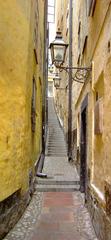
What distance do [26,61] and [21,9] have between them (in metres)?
0.87

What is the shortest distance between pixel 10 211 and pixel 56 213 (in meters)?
1.29

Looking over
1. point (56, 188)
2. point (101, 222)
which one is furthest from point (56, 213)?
point (56, 188)

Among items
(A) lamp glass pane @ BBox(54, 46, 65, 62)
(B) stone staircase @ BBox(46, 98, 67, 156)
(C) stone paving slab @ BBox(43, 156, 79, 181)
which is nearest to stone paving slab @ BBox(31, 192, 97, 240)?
(C) stone paving slab @ BBox(43, 156, 79, 181)

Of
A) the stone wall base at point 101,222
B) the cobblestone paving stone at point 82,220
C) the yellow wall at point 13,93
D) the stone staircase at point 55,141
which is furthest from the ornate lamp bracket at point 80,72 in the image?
the stone staircase at point 55,141

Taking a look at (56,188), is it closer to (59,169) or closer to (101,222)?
(59,169)

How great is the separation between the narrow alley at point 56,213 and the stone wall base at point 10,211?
0.31 ft

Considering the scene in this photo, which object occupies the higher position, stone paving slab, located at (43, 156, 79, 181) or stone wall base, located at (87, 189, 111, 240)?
stone wall base, located at (87, 189, 111, 240)

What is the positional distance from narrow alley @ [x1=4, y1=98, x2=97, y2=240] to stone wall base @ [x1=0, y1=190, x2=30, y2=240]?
10cm

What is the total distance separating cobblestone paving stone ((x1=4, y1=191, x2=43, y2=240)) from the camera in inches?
164

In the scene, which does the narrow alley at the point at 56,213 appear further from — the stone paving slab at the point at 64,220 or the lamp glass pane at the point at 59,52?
the lamp glass pane at the point at 59,52

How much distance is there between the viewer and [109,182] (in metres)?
3.36

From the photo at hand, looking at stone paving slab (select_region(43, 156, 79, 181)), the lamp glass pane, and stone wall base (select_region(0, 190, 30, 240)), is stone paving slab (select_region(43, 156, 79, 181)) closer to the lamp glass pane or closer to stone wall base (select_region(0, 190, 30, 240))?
stone wall base (select_region(0, 190, 30, 240))

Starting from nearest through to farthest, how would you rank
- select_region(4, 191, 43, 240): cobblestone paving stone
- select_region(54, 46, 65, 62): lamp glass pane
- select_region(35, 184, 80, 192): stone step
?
select_region(4, 191, 43, 240): cobblestone paving stone < select_region(54, 46, 65, 62): lamp glass pane < select_region(35, 184, 80, 192): stone step

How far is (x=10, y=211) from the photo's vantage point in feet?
14.4
